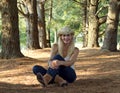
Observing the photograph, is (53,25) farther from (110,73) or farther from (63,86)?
(63,86)

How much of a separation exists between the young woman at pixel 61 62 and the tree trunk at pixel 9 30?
15.3 ft

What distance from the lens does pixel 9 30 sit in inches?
448

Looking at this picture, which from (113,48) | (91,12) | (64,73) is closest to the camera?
(64,73)

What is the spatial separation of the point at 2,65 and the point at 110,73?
132 inches

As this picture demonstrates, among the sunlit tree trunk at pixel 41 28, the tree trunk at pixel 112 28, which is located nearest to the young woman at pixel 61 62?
the tree trunk at pixel 112 28


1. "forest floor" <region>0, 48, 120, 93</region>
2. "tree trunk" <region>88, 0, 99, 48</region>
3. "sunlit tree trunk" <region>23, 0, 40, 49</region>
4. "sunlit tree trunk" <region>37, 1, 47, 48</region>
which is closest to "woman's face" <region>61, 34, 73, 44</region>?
"forest floor" <region>0, 48, 120, 93</region>

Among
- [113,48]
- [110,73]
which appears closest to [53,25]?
[113,48]

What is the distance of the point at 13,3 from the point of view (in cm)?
1141

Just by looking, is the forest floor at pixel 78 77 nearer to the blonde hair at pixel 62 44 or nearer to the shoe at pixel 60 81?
the shoe at pixel 60 81

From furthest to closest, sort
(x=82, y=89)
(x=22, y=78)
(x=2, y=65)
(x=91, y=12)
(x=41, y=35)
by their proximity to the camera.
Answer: (x=41, y=35) < (x=91, y=12) < (x=2, y=65) < (x=22, y=78) < (x=82, y=89)

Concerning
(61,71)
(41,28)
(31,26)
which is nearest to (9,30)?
(61,71)

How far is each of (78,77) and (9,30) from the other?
3.59 metres

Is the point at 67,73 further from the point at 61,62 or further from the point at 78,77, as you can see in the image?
the point at 78,77

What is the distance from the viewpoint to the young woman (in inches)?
262
